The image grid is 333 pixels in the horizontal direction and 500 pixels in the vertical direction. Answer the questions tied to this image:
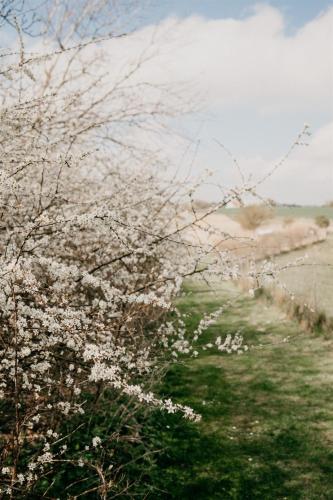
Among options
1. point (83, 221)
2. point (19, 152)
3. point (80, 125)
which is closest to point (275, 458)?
point (83, 221)

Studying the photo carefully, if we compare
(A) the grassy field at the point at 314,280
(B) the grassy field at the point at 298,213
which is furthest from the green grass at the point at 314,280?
(B) the grassy field at the point at 298,213

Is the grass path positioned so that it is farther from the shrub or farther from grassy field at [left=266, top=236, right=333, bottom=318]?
the shrub

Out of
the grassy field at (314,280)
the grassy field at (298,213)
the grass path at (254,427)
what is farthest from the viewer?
the grassy field at (298,213)

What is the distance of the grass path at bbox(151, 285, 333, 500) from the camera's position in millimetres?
5113

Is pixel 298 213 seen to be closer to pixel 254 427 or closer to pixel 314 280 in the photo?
pixel 314 280

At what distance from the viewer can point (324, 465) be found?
215 inches

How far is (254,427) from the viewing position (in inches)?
256

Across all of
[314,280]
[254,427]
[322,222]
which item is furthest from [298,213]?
[254,427]

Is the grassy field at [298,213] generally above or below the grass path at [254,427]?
above

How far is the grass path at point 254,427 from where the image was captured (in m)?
5.11

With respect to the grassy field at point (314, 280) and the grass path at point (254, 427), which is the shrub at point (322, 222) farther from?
the grass path at point (254, 427)

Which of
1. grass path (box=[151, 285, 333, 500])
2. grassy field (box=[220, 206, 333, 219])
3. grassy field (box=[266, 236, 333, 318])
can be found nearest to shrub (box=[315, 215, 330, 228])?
grassy field (box=[220, 206, 333, 219])

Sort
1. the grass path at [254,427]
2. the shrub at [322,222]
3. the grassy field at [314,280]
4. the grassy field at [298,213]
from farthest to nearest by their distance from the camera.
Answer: the grassy field at [298,213], the shrub at [322,222], the grassy field at [314,280], the grass path at [254,427]

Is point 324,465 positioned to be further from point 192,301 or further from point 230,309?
point 192,301
